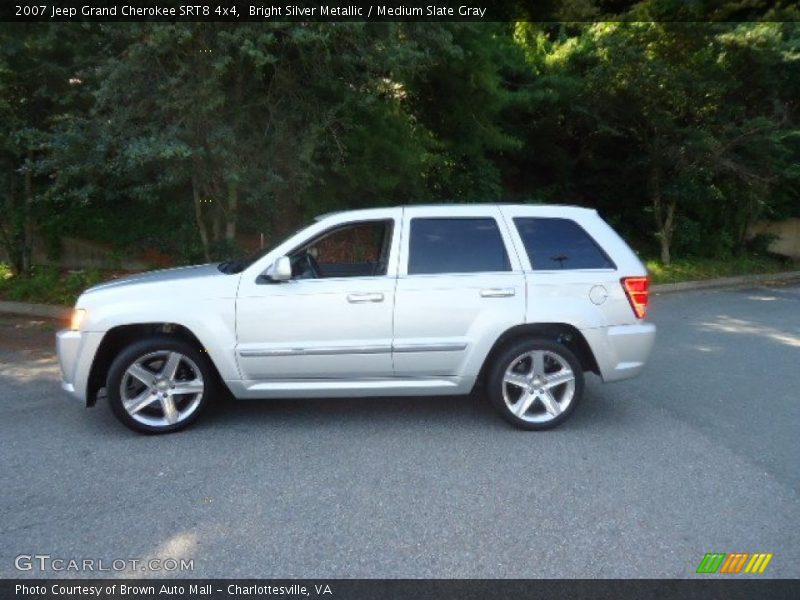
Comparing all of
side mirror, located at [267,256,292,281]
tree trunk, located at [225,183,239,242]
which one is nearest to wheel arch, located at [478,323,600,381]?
side mirror, located at [267,256,292,281]

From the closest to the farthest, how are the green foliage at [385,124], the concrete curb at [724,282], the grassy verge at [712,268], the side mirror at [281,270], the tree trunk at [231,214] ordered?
the side mirror at [281,270]
the green foliage at [385,124]
the tree trunk at [231,214]
the concrete curb at [724,282]
the grassy verge at [712,268]

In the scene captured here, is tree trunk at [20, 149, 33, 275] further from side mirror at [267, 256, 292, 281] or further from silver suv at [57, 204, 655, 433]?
side mirror at [267, 256, 292, 281]

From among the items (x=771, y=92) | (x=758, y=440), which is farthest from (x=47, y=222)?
(x=771, y=92)

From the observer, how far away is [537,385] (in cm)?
470

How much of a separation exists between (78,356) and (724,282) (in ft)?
41.4

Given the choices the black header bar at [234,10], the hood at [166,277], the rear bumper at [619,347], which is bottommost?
the rear bumper at [619,347]

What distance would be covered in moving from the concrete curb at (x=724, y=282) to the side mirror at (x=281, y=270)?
9353mm

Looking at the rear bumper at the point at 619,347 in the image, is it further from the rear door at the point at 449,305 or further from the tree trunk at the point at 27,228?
the tree trunk at the point at 27,228

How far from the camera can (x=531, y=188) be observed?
15266 mm

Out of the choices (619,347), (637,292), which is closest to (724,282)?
(637,292)

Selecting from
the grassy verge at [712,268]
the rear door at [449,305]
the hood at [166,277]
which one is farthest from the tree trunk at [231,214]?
the grassy verge at [712,268]

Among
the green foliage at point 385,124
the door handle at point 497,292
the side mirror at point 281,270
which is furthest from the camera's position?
the green foliage at point 385,124

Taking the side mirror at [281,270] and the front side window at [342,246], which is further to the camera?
the front side window at [342,246]

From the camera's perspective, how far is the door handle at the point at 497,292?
4590 millimetres
